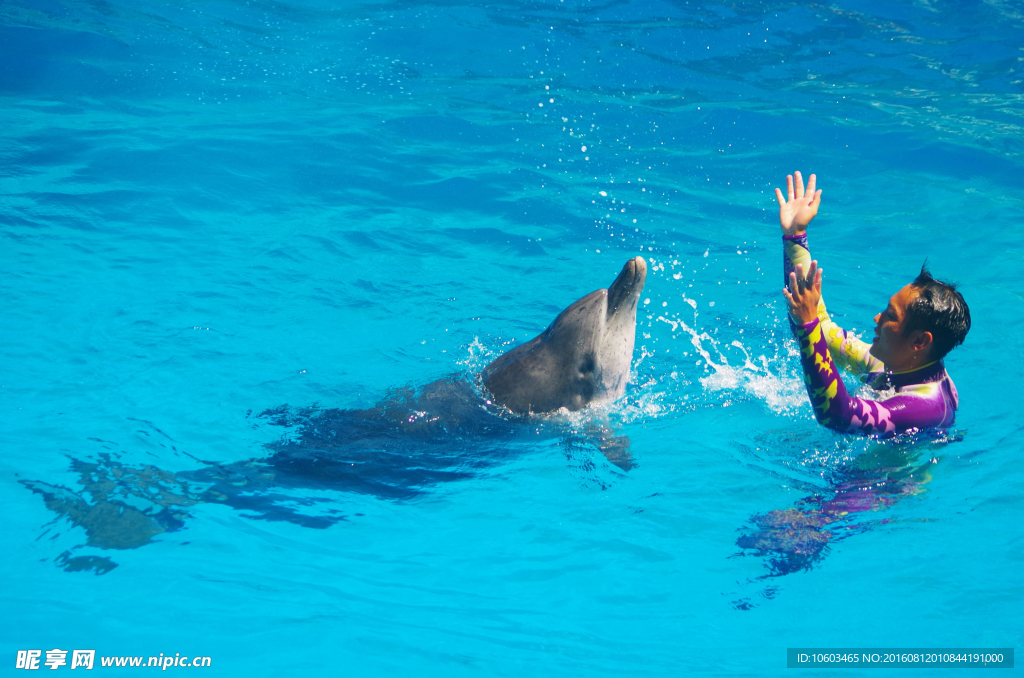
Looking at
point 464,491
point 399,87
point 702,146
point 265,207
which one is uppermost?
point 399,87

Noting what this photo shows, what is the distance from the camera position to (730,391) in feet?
20.1

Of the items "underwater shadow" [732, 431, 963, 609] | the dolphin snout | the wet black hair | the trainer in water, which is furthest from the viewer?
the dolphin snout

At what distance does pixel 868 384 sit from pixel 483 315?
11.6ft

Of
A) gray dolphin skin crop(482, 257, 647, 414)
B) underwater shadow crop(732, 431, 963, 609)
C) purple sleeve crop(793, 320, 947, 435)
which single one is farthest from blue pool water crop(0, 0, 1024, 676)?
purple sleeve crop(793, 320, 947, 435)

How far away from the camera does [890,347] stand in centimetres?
434

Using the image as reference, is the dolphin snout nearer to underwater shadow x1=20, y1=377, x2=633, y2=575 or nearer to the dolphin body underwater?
the dolphin body underwater

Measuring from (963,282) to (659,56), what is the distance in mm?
7695

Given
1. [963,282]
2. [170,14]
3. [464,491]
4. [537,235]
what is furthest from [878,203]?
[170,14]

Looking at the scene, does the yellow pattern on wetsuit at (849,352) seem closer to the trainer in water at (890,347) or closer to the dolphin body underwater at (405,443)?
the trainer in water at (890,347)

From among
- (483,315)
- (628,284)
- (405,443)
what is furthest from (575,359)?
(483,315)

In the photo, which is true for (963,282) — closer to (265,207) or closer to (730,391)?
(730,391)

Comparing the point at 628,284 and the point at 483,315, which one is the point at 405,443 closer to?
the point at 628,284

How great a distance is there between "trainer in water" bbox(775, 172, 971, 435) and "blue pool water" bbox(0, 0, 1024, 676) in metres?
0.40

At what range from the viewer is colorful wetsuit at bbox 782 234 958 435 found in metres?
3.86
